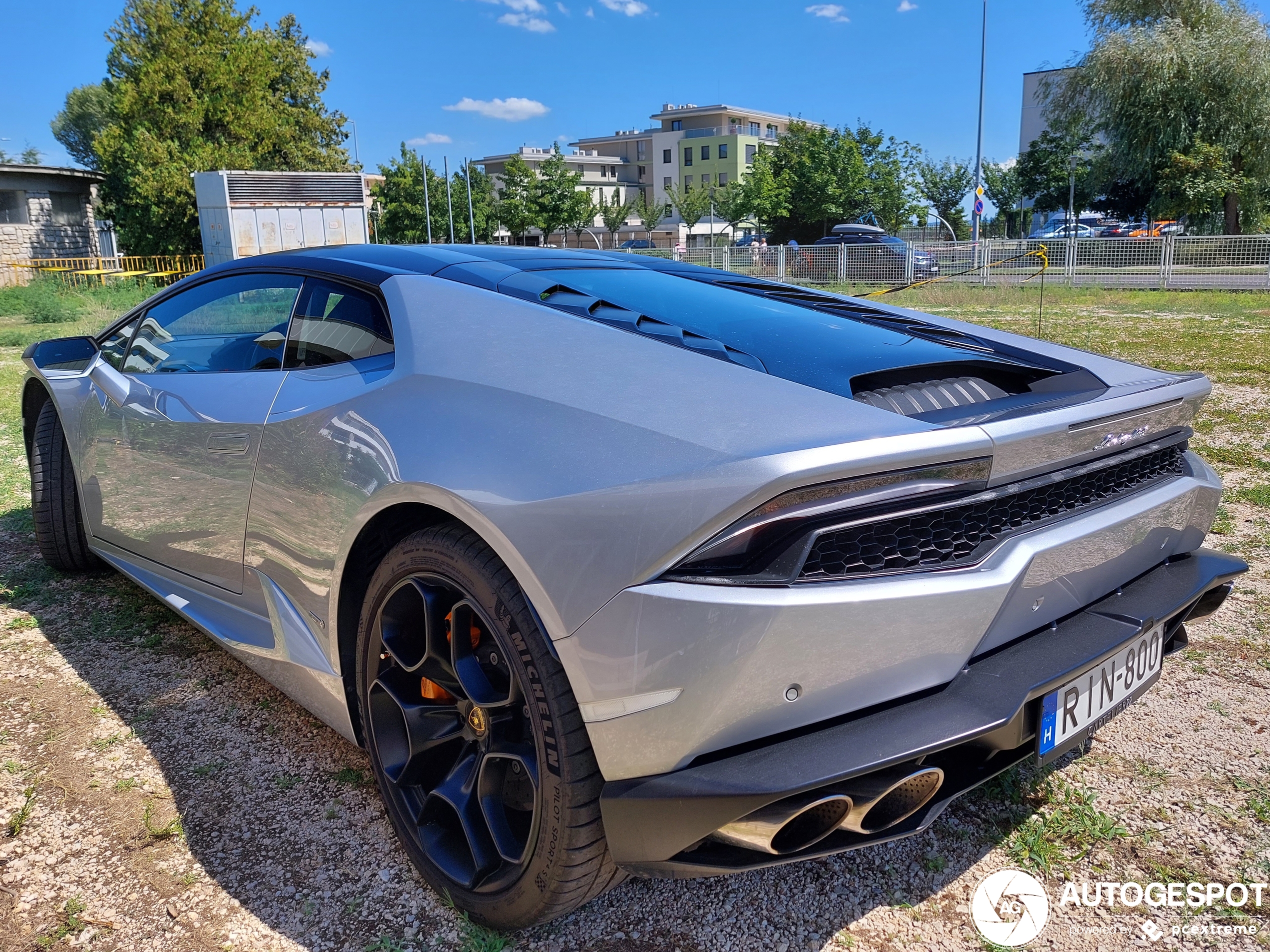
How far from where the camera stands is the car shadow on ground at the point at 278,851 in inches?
75.0

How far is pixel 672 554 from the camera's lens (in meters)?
1.48

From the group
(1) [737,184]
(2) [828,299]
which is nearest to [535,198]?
(1) [737,184]

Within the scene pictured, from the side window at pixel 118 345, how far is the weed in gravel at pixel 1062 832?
320 cm

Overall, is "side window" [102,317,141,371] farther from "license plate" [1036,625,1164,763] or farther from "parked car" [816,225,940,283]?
"parked car" [816,225,940,283]

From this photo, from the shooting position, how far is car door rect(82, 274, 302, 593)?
8.11 ft

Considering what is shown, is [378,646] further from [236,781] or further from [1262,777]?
[1262,777]

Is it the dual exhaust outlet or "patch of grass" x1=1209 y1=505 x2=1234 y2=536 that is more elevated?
the dual exhaust outlet

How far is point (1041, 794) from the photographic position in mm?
2318

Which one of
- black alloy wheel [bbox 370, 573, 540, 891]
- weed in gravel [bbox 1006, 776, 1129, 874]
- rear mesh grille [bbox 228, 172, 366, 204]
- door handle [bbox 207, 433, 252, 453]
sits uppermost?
rear mesh grille [bbox 228, 172, 366, 204]

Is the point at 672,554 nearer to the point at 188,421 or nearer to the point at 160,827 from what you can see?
the point at 160,827

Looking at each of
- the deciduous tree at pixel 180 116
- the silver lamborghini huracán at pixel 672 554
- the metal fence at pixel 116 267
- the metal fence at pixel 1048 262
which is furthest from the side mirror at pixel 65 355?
the deciduous tree at pixel 180 116

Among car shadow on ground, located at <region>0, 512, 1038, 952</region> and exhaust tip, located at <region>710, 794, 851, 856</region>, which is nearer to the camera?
exhaust tip, located at <region>710, 794, 851, 856</region>

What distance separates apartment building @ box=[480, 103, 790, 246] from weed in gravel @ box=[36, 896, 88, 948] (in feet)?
269

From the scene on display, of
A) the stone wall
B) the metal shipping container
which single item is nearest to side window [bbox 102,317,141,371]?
the metal shipping container
